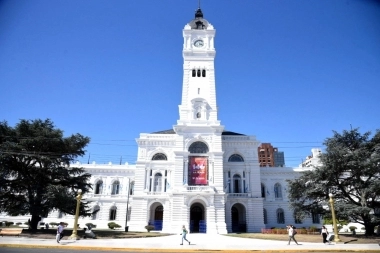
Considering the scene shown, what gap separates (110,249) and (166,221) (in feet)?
82.6

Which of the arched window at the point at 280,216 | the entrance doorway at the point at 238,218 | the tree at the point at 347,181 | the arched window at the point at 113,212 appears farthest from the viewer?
the arched window at the point at 113,212

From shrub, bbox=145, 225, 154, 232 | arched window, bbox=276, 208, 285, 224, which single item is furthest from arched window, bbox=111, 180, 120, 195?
arched window, bbox=276, 208, 285, 224

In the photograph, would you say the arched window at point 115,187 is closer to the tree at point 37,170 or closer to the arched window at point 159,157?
the arched window at point 159,157

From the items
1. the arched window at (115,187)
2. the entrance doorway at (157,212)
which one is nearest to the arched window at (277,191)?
the entrance doorway at (157,212)

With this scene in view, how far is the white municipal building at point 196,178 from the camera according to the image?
4056 cm

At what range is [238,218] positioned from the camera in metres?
46.3

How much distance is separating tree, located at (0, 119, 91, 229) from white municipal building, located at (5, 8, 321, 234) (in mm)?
12850

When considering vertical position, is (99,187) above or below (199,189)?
above

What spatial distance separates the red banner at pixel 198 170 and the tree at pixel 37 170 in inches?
627

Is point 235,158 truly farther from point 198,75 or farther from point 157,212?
point 198,75

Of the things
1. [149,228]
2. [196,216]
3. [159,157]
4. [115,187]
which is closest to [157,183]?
[159,157]

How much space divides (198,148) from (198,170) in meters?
4.13

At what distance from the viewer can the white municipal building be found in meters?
40.6

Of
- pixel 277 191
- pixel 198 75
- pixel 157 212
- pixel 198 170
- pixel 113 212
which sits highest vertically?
pixel 198 75
